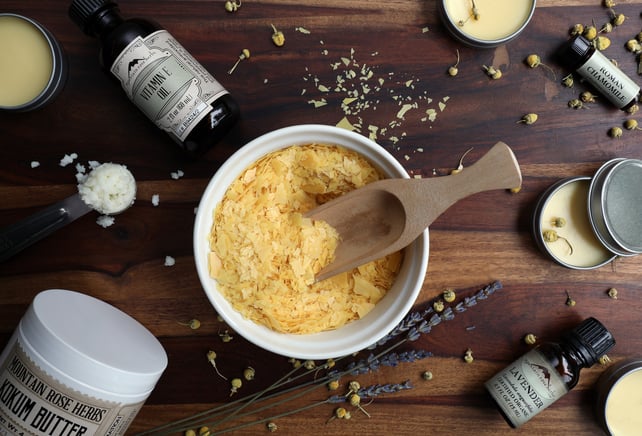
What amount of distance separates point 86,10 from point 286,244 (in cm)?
60

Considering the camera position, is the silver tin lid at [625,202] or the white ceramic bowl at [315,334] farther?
the silver tin lid at [625,202]

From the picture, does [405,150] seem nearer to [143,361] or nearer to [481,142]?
[481,142]

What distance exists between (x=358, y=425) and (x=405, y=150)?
2.11 feet

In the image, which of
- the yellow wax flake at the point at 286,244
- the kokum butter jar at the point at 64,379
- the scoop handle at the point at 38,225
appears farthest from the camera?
the scoop handle at the point at 38,225

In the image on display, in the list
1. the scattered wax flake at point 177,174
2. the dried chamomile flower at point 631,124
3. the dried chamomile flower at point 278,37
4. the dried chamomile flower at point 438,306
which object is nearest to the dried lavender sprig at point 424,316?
the dried chamomile flower at point 438,306

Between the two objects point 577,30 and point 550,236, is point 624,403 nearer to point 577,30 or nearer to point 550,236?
point 550,236

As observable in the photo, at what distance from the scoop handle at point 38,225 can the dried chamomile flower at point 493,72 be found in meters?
0.94

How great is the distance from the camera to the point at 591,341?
42.7 inches

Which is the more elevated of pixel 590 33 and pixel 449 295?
pixel 590 33

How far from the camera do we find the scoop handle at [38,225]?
42.2 inches

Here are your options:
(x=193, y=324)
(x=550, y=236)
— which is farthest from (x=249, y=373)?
(x=550, y=236)

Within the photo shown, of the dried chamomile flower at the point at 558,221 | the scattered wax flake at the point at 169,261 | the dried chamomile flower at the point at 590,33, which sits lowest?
the scattered wax flake at the point at 169,261

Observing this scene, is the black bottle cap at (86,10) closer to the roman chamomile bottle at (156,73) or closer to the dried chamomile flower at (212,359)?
the roman chamomile bottle at (156,73)

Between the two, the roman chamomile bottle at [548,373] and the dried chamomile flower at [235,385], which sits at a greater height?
the roman chamomile bottle at [548,373]
